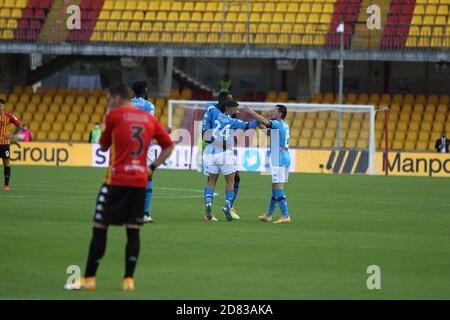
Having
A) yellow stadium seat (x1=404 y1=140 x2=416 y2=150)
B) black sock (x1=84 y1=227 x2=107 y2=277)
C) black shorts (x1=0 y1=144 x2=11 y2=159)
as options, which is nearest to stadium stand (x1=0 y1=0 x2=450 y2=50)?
yellow stadium seat (x1=404 y1=140 x2=416 y2=150)

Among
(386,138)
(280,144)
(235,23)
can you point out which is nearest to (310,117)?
(386,138)

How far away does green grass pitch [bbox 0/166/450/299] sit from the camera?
38.1 feet

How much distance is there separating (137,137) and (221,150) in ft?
25.5

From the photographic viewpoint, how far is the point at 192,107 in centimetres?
4153

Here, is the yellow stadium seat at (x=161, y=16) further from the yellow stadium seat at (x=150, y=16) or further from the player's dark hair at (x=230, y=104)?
the player's dark hair at (x=230, y=104)

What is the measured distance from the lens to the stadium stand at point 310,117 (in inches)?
1587

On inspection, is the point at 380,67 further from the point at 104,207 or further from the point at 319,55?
the point at 104,207

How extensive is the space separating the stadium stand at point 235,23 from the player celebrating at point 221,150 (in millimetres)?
26227

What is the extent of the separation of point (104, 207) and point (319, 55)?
111 ft

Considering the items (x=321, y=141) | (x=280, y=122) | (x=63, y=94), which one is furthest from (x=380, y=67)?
(x=280, y=122)

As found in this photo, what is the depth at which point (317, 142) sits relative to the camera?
1581 inches

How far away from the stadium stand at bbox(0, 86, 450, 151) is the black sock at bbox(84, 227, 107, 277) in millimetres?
29006

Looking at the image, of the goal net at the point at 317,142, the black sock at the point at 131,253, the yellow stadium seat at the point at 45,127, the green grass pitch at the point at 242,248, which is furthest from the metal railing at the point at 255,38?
the black sock at the point at 131,253

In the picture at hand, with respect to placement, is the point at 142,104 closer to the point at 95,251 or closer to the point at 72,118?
the point at 95,251
